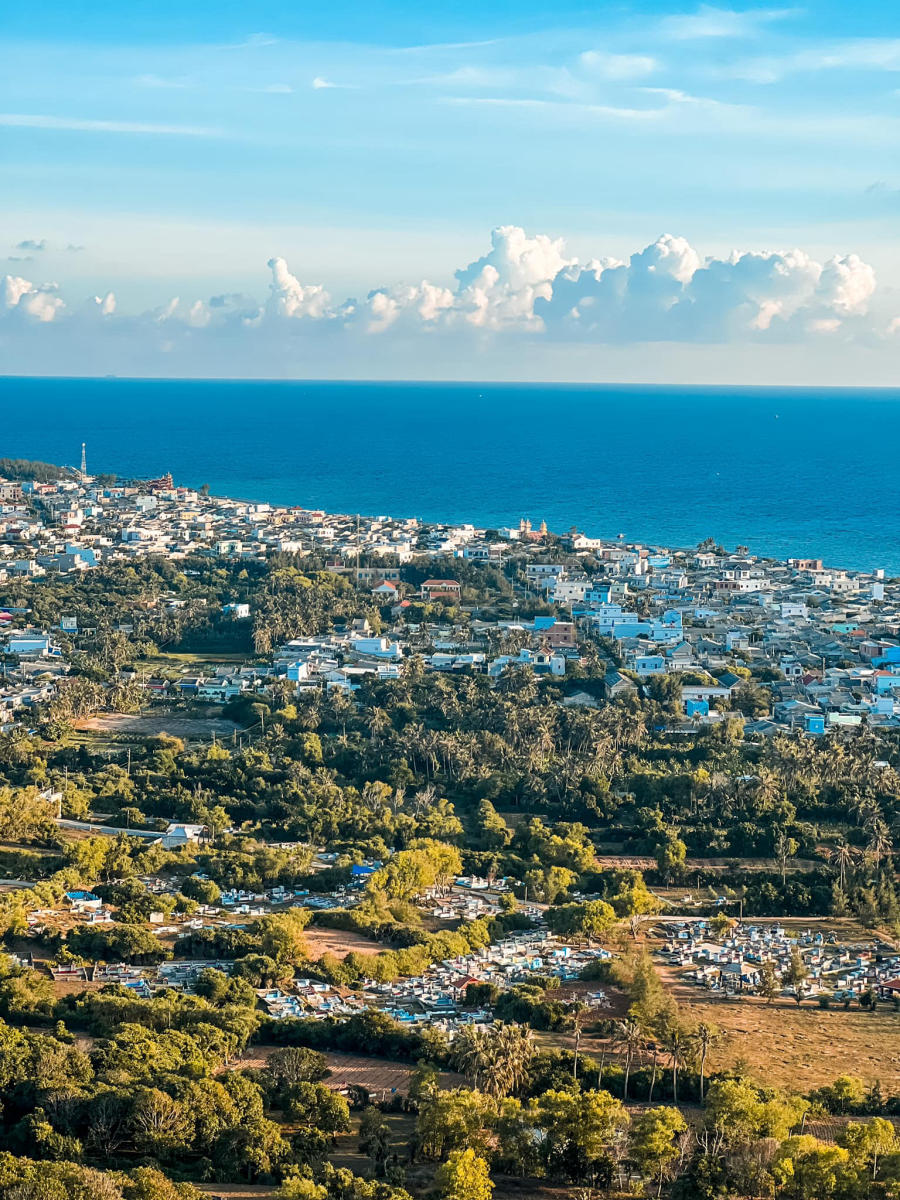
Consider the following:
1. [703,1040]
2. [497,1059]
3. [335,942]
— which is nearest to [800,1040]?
[703,1040]

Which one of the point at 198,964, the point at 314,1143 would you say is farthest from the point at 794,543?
the point at 314,1143

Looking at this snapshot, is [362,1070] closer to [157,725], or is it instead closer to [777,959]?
[777,959]

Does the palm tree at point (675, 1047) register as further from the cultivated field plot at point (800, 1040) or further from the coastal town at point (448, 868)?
the cultivated field plot at point (800, 1040)

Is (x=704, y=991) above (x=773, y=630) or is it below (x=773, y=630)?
below

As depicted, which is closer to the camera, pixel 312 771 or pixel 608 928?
pixel 608 928

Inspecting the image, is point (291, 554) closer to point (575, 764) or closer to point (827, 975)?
point (575, 764)

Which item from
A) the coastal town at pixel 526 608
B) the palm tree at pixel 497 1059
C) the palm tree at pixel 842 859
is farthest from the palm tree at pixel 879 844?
the palm tree at pixel 497 1059
